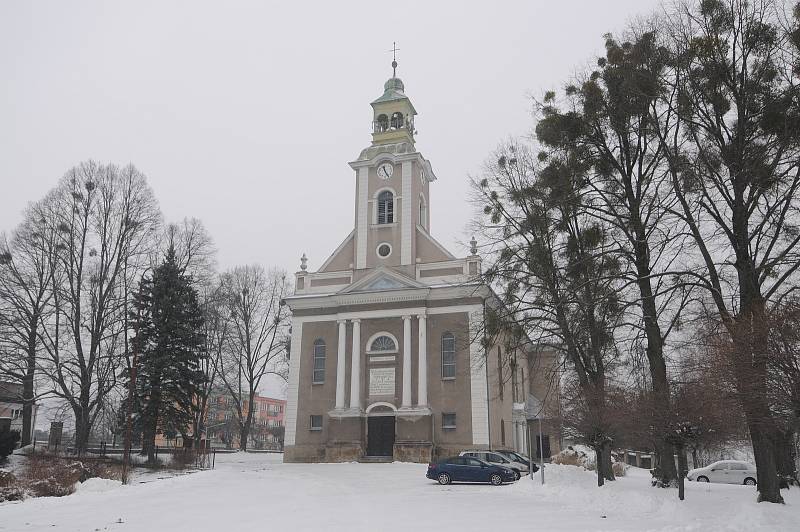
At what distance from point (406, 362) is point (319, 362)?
5677 mm

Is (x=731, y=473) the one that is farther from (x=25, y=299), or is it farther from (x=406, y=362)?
(x=25, y=299)

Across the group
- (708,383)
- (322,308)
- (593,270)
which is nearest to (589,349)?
(593,270)

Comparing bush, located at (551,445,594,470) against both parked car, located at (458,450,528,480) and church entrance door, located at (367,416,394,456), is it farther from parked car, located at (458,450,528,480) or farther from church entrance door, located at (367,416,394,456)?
church entrance door, located at (367,416,394,456)

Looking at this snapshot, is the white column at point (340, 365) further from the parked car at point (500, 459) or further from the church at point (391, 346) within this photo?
the parked car at point (500, 459)

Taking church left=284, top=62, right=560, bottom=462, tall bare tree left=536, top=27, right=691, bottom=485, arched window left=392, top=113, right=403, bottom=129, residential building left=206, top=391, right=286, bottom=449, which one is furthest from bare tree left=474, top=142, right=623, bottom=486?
residential building left=206, top=391, right=286, bottom=449

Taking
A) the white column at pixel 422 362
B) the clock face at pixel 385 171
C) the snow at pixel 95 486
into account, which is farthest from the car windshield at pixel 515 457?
the clock face at pixel 385 171

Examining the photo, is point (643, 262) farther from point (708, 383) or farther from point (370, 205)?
point (370, 205)

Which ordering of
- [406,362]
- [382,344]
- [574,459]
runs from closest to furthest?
[406,362]
[382,344]
[574,459]

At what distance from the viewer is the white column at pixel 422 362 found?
35.4 meters

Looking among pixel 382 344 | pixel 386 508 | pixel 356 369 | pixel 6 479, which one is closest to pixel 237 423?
pixel 356 369

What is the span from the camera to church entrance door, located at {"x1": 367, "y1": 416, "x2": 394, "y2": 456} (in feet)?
117

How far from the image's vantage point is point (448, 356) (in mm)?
36406

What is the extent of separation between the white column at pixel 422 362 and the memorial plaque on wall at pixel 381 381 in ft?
5.55

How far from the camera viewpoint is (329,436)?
36.4 metres
